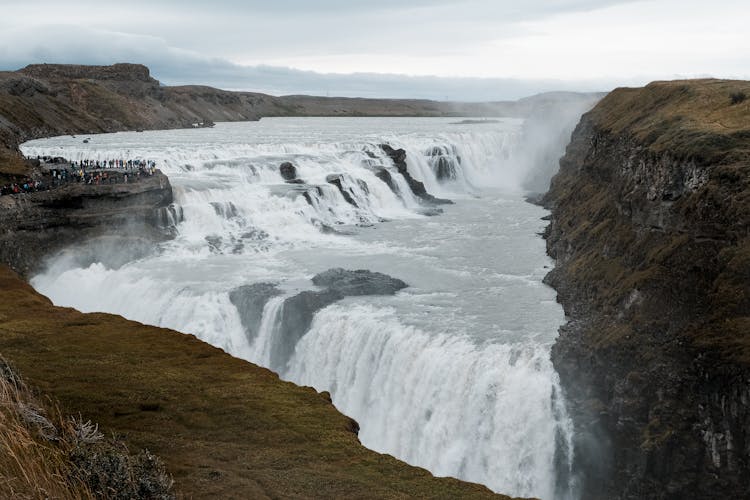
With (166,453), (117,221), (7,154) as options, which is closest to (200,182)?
(117,221)

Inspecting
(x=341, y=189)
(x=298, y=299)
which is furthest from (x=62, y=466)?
(x=341, y=189)

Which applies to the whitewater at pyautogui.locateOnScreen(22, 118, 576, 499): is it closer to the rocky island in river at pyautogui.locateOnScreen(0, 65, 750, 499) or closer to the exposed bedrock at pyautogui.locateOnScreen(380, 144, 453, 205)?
the exposed bedrock at pyautogui.locateOnScreen(380, 144, 453, 205)

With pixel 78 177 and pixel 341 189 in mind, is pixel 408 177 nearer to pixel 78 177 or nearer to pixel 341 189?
pixel 341 189

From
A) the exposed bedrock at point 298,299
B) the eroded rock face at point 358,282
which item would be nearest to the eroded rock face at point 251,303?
the exposed bedrock at point 298,299

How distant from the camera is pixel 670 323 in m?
21.8

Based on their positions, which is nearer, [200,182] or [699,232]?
[699,232]

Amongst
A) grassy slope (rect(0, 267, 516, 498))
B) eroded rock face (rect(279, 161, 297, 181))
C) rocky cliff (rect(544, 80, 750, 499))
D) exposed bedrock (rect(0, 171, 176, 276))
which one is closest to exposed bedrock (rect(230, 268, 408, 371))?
rocky cliff (rect(544, 80, 750, 499))

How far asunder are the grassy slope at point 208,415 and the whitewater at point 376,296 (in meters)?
8.23

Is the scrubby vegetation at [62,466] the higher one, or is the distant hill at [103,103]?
the distant hill at [103,103]

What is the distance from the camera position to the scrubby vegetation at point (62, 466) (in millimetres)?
6891

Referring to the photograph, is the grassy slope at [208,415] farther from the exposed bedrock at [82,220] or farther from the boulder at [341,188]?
the boulder at [341,188]

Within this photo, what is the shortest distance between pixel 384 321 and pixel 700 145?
13.4 meters

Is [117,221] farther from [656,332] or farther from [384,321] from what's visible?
[656,332]

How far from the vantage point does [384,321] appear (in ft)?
93.0
